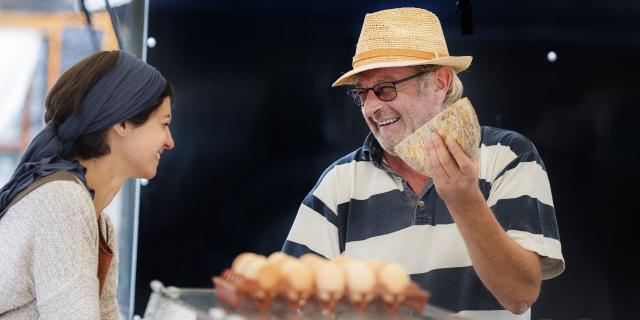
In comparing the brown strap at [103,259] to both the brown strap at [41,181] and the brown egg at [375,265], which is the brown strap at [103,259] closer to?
the brown strap at [41,181]

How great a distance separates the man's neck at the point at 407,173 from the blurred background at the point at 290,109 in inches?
40.6

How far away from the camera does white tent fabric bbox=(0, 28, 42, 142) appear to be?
3979 mm

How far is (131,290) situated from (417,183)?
5.32ft

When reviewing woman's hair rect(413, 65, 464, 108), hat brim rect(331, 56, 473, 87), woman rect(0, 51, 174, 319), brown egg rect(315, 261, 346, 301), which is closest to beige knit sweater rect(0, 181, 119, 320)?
woman rect(0, 51, 174, 319)

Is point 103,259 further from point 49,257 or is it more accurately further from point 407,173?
point 407,173

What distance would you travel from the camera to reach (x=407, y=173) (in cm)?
309

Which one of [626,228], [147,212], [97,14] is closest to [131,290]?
[147,212]

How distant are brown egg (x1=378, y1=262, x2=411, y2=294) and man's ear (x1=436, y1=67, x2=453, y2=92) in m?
1.34

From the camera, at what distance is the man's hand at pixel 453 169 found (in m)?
2.44

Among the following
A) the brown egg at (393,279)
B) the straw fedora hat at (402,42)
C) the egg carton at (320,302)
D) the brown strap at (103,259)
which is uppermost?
the straw fedora hat at (402,42)

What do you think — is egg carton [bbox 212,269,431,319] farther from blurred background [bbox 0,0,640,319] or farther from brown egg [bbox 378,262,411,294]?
blurred background [bbox 0,0,640,319]

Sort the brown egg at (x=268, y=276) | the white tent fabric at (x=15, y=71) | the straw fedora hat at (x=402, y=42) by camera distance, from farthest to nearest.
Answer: the white tent fabric at (x=15, y=71) < the straw fedora hat at (x=402, y=42) < the brown egg at (x=268, y=276)

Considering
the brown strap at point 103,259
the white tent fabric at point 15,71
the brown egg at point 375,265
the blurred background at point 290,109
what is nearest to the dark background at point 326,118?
the blurred background at point 290,109

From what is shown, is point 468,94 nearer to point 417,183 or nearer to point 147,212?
point 417,183
